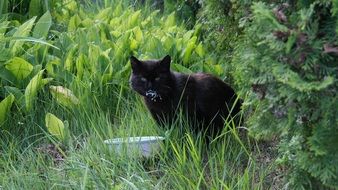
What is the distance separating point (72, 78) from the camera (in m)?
3.97

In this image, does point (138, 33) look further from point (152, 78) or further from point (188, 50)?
point (152, 78)

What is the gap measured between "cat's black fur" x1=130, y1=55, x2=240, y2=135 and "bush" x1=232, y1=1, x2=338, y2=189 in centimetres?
122

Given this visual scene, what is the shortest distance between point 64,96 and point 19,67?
0.36 metres

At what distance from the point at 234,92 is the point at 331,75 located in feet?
5.82

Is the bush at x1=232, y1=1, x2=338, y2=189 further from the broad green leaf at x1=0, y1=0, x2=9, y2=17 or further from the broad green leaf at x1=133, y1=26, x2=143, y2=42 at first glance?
the broad green leaf at x1=0, y1=0, x2=9, y2=17

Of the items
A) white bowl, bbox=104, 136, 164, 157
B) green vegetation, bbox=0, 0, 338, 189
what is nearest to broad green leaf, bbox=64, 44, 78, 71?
green vegetation, bbox=0, 0, 338, 189

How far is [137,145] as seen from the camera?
3152mm

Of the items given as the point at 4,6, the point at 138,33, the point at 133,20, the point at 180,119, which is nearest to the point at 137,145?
the point at 180,119

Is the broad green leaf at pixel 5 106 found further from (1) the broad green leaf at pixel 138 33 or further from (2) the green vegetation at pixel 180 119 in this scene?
(1) the broad green leaf at pixel 138 33

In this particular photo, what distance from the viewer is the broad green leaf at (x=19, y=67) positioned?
386 centimetres

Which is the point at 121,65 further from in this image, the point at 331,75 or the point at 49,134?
the point at 331,75

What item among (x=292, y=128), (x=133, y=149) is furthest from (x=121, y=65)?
(x=292, y=128)

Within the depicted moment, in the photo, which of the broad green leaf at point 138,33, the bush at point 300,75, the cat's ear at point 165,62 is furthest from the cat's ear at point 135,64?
the bush at point 300,75

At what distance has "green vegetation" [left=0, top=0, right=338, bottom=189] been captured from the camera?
7.04 ft
